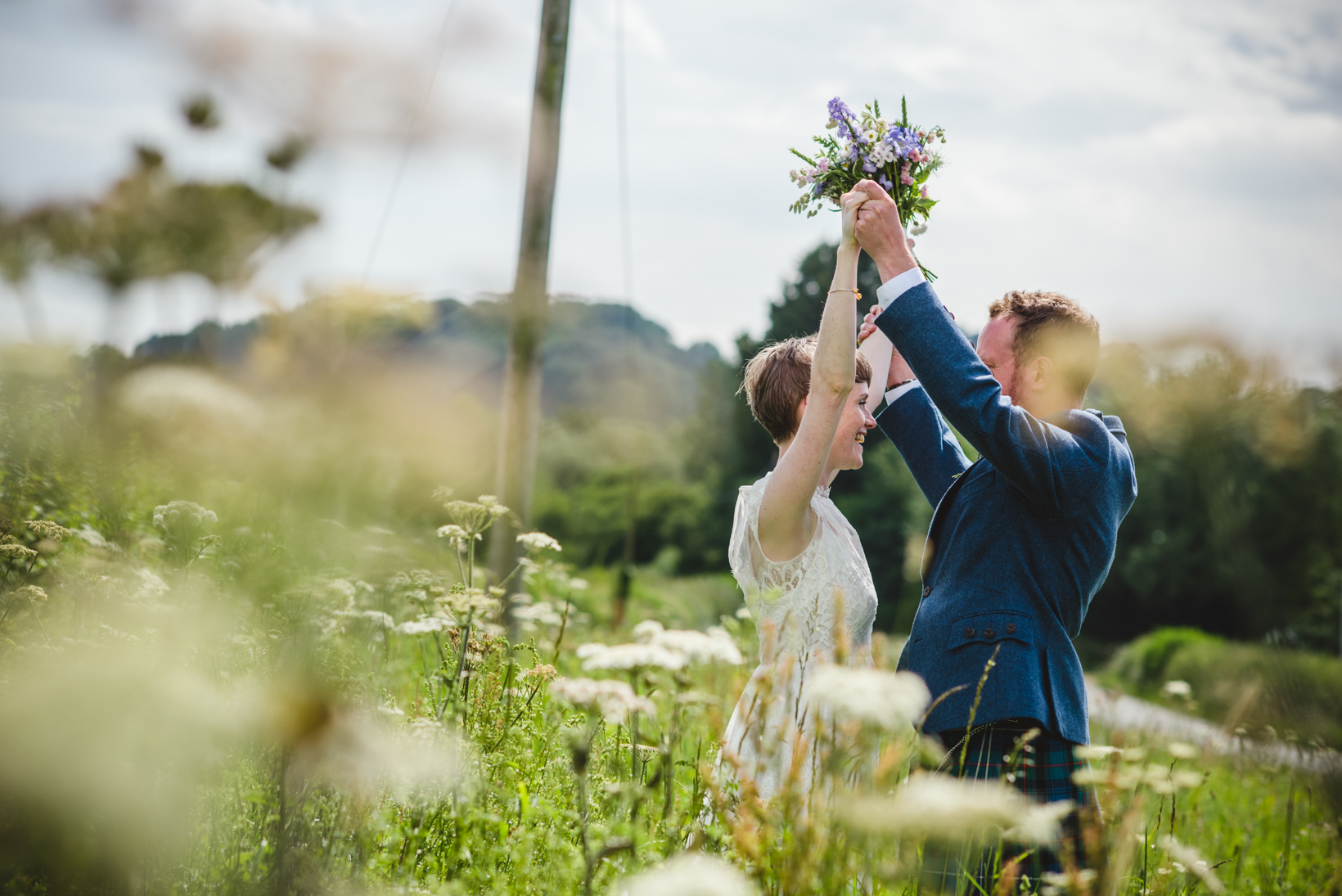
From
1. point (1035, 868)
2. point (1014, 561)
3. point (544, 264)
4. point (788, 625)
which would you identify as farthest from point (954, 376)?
point (544, 264)

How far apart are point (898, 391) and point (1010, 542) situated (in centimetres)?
80

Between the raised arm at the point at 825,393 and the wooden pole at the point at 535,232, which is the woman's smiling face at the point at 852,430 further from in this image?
the wooden pole at the point at 535,232

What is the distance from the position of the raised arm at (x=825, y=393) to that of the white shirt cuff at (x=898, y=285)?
7 centimetres

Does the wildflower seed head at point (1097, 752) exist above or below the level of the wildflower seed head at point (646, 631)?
below

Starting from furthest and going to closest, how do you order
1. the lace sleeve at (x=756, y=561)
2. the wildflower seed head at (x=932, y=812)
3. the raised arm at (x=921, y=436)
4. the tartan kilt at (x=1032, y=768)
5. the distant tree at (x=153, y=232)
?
the raised arm at (x=921, y=436), the lace sleeve at (x=756, y=561), the tartan kilt at (x=1032, y=768), the wildflower seed head at (x=932, y=812), the distant tree at (x=153, y=232)

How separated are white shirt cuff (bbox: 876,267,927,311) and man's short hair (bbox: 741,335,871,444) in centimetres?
39

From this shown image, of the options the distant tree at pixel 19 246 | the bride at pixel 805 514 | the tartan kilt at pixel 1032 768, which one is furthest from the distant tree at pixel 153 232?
the tartan kilt at pixel 1032 768

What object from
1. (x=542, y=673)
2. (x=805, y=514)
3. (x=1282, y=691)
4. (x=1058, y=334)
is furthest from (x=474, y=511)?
(x=1282, y=691)

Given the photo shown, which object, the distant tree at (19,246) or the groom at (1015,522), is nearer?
the distant tree at (19,246)

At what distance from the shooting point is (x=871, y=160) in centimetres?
235

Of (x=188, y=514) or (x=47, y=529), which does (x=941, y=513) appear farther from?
(x=47, y=529)

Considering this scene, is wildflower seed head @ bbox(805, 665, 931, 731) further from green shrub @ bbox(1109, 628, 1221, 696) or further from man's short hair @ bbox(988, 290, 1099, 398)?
green shrub @ bbox(1109, 628, 1221, 696)

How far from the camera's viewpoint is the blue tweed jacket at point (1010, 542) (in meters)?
1.83

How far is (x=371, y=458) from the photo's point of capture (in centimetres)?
76
